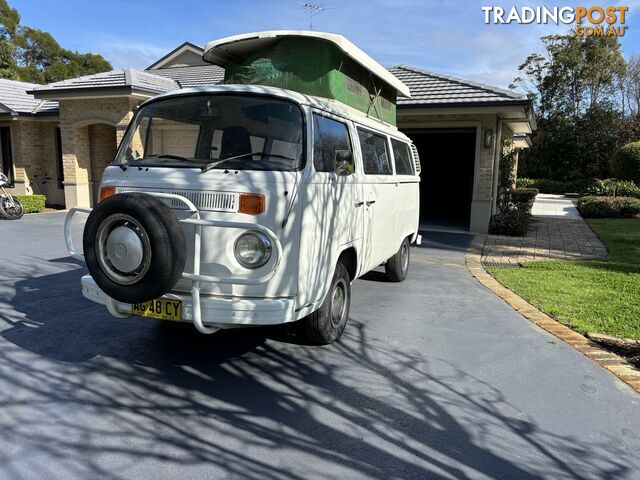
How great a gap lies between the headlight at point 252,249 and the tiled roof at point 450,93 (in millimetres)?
9277

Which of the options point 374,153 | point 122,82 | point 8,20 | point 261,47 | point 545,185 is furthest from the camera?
point 8,20

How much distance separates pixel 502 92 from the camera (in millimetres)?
12031

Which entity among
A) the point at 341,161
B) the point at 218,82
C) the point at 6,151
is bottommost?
the point at 341,161

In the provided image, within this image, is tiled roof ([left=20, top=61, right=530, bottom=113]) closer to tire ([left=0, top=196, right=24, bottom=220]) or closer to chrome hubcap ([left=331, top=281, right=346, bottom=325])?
tire ([left=0, top=196, right=24, bottom=220])

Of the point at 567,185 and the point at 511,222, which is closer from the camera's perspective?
the point at 511,222

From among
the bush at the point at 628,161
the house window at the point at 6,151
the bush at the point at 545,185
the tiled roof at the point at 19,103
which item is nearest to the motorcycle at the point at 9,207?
the tiled roof at the point at 19,103

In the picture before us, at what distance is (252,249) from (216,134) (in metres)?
1.31

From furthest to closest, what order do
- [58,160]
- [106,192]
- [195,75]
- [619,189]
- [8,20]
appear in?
[8,20] < [619,189] < [195,75] < [58,160] < [106,192]

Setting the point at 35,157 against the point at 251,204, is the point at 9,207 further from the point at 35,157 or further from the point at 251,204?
the point at 251,204

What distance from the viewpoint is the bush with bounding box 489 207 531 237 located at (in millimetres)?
12383

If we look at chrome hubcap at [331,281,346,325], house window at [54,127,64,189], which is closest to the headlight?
chrome hubcap at [331,281,346,325]

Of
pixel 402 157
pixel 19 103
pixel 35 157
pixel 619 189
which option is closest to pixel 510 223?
pixel 402 157

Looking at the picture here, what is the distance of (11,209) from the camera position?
13.5 meters

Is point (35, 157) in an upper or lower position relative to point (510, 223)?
upper
